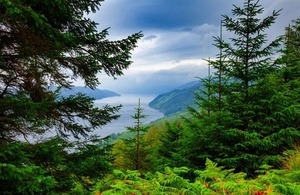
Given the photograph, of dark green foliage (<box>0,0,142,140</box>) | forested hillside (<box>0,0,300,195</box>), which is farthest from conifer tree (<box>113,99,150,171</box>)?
dark green foliage (<box>0,0,142,140</box>)

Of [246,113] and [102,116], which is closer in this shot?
[102,116]

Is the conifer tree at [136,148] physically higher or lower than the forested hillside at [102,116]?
lower

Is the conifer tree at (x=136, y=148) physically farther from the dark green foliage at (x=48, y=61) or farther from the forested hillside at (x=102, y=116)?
the dark green foliage at (x=48, y=61)

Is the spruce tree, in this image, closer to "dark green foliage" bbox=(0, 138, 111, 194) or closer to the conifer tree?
"dark green foliage" bbox=(0, 138, 111, 194)

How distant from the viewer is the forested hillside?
5.30m

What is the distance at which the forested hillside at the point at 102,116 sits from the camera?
530 cm

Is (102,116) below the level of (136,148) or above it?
above

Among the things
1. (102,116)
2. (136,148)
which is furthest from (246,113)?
(136,148)

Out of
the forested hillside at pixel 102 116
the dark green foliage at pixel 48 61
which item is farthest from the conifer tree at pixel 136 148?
the dark green foliage at pixel 48 61

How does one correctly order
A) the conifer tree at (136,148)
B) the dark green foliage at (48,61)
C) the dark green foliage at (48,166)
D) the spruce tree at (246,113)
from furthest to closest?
the conifer tree at (136,148) < the spruce tree at (246,113) < the dark green foliage at (48,61) < the dark green foliage at (48,166)

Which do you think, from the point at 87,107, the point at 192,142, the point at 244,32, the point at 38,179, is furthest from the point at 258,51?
the point at 38,179

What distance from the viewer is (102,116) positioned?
8.82 m

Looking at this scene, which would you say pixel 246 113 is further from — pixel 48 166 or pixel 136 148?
pixel 136 148

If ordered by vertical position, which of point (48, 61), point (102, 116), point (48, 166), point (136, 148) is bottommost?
point (136, 148)
